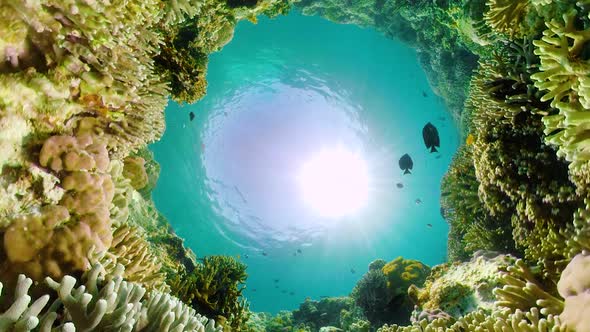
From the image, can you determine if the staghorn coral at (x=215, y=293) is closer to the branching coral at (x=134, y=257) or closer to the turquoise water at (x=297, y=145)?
the branching coral at (x=134, y=257)

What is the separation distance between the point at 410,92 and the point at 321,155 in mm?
15922

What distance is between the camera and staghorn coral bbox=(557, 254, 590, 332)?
2686mm

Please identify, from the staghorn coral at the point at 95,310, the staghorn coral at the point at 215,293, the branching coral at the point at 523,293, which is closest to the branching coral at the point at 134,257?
the staghorn coral at the point at 95,310

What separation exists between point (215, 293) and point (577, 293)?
582 centimetres

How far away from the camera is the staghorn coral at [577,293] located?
2.69 metres

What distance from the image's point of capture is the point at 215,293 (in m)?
7.00

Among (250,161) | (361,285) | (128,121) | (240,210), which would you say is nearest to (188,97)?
(128,121)

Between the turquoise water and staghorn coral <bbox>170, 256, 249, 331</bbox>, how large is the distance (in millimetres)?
10135

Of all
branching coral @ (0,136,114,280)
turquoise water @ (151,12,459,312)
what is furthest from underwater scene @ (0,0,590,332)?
turquoise water @ (151,12,459,312)

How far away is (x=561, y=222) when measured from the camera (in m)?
4.56

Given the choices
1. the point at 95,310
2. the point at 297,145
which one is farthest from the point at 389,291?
the point at 297,145

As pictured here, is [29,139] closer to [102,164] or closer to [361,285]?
[102,164]

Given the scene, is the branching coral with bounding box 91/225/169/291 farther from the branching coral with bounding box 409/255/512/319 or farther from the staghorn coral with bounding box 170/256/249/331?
the branching coral with bounding box 409/255/512/319

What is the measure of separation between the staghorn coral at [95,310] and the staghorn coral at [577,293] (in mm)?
2935
